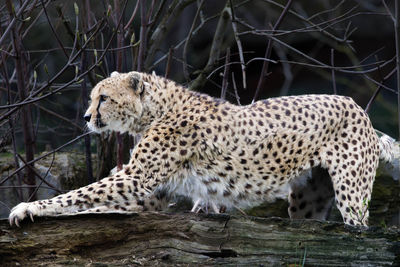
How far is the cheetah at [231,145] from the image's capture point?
4641mm

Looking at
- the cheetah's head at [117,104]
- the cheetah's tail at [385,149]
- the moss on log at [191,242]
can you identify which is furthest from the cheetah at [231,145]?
the moss on log at [191,242]

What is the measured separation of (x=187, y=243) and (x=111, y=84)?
143cm

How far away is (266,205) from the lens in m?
6.21

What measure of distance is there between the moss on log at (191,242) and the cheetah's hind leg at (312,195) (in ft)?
3.91

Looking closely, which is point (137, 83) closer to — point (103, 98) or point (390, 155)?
point (103, 98)

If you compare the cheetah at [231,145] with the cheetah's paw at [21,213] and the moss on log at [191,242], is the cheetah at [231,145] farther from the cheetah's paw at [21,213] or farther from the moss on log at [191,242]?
the cheetah's paw at [21,213]

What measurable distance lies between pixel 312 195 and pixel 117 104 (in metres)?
1.71

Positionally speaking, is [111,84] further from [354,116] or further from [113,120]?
[354,116]

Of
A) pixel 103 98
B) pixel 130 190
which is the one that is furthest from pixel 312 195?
pixel 103 98

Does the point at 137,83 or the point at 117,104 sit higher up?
the point at 137,83

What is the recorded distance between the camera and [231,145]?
15.8 ft

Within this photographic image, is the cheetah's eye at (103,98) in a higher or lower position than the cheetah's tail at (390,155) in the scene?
higher

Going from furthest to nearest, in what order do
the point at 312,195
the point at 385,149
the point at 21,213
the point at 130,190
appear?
the point at 385,149 < the point at 312,195 < the point at 130,190 < the point at 21,213

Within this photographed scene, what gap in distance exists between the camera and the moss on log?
12.4ft
